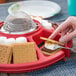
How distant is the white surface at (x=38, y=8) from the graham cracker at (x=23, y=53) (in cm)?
40

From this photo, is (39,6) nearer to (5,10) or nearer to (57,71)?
(5,10)

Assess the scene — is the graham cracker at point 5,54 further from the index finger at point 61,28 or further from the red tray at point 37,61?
the index finger at point 61,28

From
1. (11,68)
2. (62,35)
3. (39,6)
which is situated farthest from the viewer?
(39,6)

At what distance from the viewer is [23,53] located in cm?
49

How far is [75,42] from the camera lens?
2.02ft

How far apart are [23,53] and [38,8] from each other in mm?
549

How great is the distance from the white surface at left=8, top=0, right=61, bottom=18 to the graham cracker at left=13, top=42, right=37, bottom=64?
40cm

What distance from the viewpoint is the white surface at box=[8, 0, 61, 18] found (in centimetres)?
91

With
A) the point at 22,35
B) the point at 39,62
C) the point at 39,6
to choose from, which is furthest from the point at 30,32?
the point at 39,6

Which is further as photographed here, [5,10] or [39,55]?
[5,10]

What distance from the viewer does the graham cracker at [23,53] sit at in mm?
489

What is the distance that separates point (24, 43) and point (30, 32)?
0.27ft

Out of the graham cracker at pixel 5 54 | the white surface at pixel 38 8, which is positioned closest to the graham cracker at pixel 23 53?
the graham cracker at pixel 5 54

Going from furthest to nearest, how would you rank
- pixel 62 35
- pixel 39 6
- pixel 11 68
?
pixel 39 6, pixel 62 35, pixel 11 68
